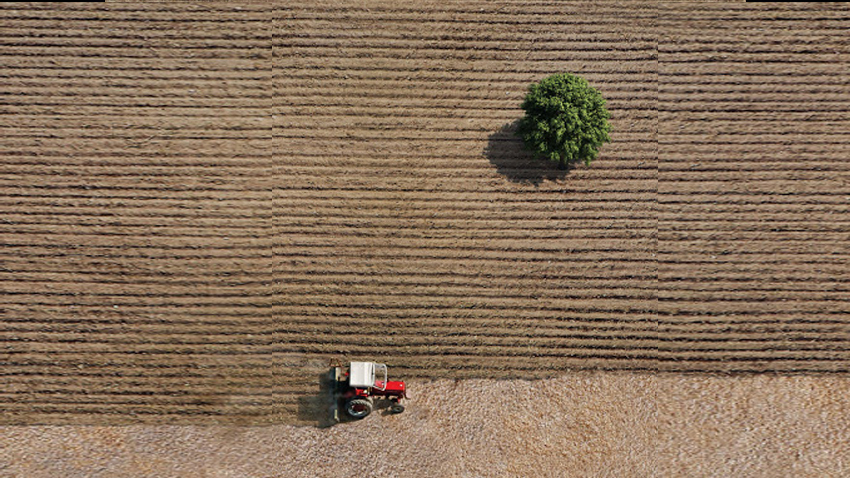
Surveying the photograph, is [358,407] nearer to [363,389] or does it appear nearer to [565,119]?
[363,389]

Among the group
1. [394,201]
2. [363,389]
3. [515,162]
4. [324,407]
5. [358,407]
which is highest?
[515,162]

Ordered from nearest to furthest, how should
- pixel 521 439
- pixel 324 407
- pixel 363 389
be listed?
1. pixel 363 389
2. pixel 521 439
3. pixel 324 407

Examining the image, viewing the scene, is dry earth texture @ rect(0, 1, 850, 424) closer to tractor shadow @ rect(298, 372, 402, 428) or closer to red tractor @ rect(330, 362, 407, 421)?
tractor shadow @ rect(298, 372, 402, 428)

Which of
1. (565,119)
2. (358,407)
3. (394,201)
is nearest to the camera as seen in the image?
(358,407)

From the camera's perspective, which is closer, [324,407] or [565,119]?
[324,407]

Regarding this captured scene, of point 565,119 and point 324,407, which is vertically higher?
point 565,119

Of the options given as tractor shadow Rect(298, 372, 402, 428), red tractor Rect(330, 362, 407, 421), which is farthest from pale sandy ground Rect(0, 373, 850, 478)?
red tractor Rect(330, 362, 407, 421)

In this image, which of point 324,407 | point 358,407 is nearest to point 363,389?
point 358,407
